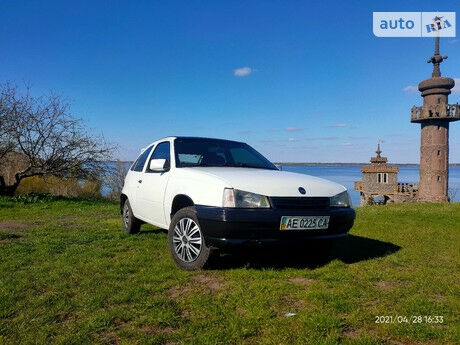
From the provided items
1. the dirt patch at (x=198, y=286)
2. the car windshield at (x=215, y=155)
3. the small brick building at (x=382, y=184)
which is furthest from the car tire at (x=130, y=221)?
the small brick building at (x=382, y=184)

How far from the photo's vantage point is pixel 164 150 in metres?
5.47

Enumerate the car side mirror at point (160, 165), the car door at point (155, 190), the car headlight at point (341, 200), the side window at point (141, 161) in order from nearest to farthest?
1. the car headlight at point (341, 200)
2. the car side mirror at point (160, 165)
3. the car door at point (155, 190)
4. the side window at point (141, 161)

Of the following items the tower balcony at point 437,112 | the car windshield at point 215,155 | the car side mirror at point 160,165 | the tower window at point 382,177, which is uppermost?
the tower balcony at point 437,112

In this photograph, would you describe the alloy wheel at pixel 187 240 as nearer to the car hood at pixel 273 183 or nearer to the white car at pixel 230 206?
the white car at pixel 230 206

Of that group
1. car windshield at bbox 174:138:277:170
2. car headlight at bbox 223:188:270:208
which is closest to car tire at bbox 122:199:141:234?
car windshield at bbox 174:138:277:170

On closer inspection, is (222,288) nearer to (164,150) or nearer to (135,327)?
(135,327)

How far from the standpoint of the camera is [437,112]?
4222 centimetres

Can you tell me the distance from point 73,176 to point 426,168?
42126mm

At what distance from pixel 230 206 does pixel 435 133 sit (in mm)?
47240

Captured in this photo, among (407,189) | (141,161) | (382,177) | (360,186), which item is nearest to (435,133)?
(407,189)

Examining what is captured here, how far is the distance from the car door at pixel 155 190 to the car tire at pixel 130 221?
0.66m

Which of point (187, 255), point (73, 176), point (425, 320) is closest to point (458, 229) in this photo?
point (425, 320)

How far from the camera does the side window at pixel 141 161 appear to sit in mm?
6241

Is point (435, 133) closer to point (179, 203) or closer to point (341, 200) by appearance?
point (341, 200)
